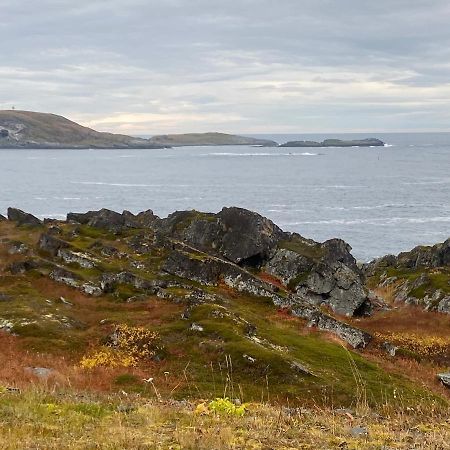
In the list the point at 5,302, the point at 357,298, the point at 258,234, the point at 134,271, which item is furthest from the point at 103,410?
the point at 258,234

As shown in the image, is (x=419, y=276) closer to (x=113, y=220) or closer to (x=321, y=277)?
(x=321, y=277)

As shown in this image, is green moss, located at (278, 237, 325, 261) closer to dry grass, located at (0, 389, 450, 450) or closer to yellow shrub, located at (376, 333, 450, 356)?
yellow shrub, located at (376, 333, 450, 356)

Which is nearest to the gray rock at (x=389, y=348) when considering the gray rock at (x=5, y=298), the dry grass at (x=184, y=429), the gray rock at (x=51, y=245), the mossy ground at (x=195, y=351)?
the mossy ground at (x=195, y=351)

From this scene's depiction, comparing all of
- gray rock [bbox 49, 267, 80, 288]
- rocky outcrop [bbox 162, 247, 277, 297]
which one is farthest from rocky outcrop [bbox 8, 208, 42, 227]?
rocky outcrop [bbox 162, 247, 277, 297]

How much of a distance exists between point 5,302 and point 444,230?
341 feet

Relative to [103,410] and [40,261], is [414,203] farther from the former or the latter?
[103,410]

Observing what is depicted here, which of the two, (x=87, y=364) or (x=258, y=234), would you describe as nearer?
(x=87, y=364)

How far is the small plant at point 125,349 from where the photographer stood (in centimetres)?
3456

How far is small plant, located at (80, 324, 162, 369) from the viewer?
113 ft

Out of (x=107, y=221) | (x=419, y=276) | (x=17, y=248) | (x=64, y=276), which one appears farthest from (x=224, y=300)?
(x=107, y=221)

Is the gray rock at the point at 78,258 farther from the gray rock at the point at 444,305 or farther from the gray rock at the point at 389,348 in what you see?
the gray rock at the point at 444,305

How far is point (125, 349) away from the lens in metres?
36.7

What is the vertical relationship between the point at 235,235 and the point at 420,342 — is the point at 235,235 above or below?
above

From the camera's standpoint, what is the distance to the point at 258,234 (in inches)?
2581
